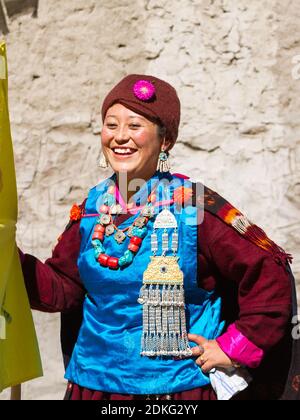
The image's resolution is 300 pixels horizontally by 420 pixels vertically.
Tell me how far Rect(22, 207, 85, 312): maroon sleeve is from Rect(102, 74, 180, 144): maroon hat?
0.49 meters

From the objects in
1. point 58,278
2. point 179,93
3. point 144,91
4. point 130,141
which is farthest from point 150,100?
point 179,93

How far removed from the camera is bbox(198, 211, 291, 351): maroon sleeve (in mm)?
2816

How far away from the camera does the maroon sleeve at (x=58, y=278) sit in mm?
3109

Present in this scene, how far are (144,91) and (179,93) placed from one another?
1.12 metres

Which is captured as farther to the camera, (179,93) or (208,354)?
(179,93)

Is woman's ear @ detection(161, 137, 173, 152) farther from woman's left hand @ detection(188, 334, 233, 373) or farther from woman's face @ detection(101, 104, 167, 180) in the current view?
woman's left hand @ detection(188, 334, 233, 373)

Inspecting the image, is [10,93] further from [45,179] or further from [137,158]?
[137,158]

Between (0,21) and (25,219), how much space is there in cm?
97

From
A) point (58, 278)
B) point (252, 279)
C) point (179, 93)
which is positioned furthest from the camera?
point (179, 93)

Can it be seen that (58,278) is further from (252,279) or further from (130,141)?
Result: (252,279)

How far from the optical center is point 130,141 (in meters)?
2.94

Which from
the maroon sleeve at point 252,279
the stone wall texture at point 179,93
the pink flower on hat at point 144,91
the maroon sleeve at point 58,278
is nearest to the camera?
the maroon sleeve at point 252,279

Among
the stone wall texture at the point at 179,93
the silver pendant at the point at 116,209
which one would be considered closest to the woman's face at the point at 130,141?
the silver pendant at the point at 116,209

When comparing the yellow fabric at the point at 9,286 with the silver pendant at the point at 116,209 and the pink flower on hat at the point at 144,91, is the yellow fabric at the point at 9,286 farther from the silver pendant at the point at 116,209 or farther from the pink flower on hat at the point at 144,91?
the pink flower on hat at the point at 144,91
